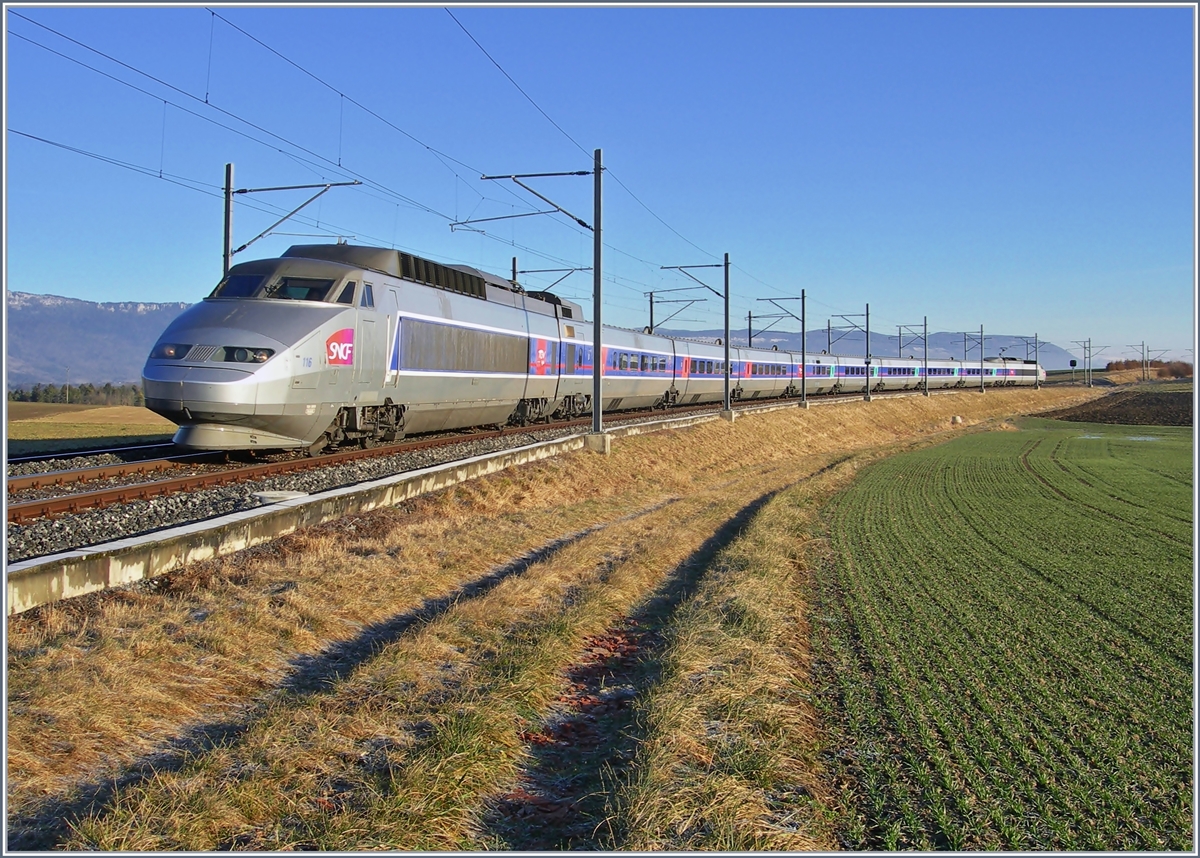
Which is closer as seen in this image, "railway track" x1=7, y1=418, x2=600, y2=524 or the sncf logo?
"railway track" x1=7, y1=418, x2=600, y2=524

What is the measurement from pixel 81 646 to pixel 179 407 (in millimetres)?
7872

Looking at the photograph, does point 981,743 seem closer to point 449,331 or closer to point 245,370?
point 245,370

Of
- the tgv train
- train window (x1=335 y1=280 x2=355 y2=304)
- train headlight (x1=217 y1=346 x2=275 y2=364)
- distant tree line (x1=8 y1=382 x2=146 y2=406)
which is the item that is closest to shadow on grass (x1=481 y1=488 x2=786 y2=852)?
train headlight (x1=217 y1=346 x2=275 y2=364)

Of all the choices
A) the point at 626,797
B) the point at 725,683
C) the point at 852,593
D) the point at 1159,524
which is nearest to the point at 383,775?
the point at 626,797

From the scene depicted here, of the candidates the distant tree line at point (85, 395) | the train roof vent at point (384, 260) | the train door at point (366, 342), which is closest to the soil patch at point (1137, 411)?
the train roof vent at point (384, 260)

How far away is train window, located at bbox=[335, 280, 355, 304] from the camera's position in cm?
1584

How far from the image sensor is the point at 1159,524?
17.8 meters

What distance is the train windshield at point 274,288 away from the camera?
609 inches

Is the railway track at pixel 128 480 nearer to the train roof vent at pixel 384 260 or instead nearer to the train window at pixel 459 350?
the train window at pixel 459 350

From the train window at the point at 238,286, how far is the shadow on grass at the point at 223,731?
321 inches

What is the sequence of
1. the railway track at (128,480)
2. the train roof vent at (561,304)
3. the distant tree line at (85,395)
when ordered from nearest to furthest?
the railway track at (128,480), the train roof vent at (561,304), the distant tree line at (85,395)

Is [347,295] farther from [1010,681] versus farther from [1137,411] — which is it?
[1137,411]

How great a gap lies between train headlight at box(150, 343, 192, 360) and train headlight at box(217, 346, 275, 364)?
2.18 ft

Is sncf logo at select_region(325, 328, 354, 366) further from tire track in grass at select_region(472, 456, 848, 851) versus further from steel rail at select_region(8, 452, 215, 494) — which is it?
tire track in grass at select_region(472, 456, 848, 851)
